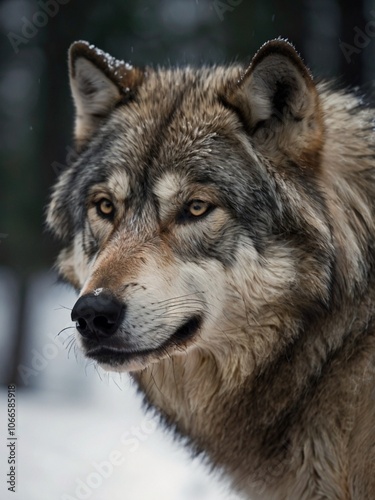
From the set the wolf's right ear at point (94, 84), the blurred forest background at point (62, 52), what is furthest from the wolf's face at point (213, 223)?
the blurred forest background at point (62, 52)

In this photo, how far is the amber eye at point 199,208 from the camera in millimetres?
3332

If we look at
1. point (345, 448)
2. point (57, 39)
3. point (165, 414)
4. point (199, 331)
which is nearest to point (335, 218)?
point (199, 331)

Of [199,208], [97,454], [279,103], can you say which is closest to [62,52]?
[97,454]

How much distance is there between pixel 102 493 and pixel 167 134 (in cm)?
266

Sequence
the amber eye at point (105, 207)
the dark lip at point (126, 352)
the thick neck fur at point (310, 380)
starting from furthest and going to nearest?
1. the amber eye at point (105, 207)
2. the thick neck fur at point (310, 380)
3. the dark lip at point (126, 352)

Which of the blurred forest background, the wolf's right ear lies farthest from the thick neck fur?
the blurred forest background

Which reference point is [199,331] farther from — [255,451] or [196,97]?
[196,97]

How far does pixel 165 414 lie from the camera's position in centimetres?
384

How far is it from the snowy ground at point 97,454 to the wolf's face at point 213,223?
65cm

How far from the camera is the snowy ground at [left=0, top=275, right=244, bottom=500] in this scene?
194 inches

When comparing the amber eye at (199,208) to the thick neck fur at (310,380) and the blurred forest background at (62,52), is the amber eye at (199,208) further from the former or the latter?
the blurred forest background at (62,52)

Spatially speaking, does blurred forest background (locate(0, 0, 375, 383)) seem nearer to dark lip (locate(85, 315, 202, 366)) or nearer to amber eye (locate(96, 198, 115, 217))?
amber eye (locate(96, 198, 115, 217))

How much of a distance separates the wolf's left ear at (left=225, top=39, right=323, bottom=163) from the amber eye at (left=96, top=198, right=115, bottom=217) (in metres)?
0.76

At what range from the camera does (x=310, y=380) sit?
Answer: 10.9 ft
